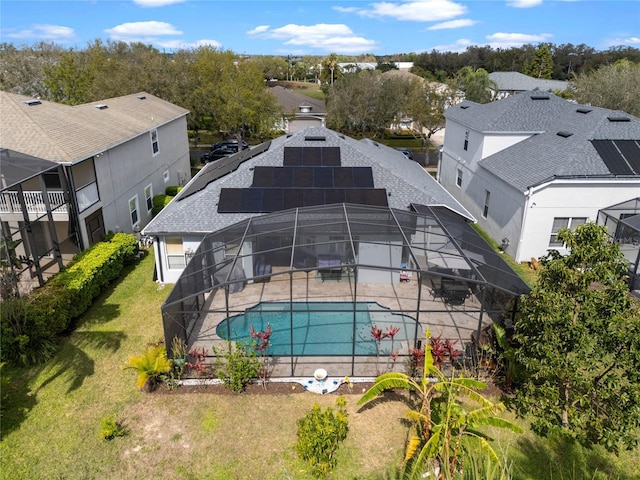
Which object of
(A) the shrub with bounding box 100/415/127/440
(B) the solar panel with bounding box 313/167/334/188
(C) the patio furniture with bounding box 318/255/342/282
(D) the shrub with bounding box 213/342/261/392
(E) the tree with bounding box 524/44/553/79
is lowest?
(A) the shrub with bounding box 100/415/127/440

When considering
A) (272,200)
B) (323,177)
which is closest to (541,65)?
(323,177)

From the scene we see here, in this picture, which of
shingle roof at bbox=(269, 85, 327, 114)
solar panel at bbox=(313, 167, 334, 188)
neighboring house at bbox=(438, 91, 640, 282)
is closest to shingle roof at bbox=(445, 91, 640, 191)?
neighboring house at bbox=(438, 91, 640, 282)

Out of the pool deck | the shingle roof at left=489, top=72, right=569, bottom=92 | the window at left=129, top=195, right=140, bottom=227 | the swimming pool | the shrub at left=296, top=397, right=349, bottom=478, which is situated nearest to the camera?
the shrub at left=296, top=397, right=349, bottom=478

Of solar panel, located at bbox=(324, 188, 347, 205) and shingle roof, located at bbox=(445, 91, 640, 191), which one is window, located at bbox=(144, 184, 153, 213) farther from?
shingle roof, located at bbox=(445, 91, 640, 191)

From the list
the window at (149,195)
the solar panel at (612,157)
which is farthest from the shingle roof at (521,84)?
the window at (149,195)

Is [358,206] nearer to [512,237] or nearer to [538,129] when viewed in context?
[512,237]

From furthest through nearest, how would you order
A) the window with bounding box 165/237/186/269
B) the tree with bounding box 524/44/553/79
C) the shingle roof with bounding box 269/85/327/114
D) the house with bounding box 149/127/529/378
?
the tree with bounding box 524/44/553/79
the shingle roof with bounding box 269/85/327/114
the window with bounding box 165/237/186/269
the house with bounding box 149/127/529/378

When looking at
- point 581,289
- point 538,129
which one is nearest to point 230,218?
point 581,289
